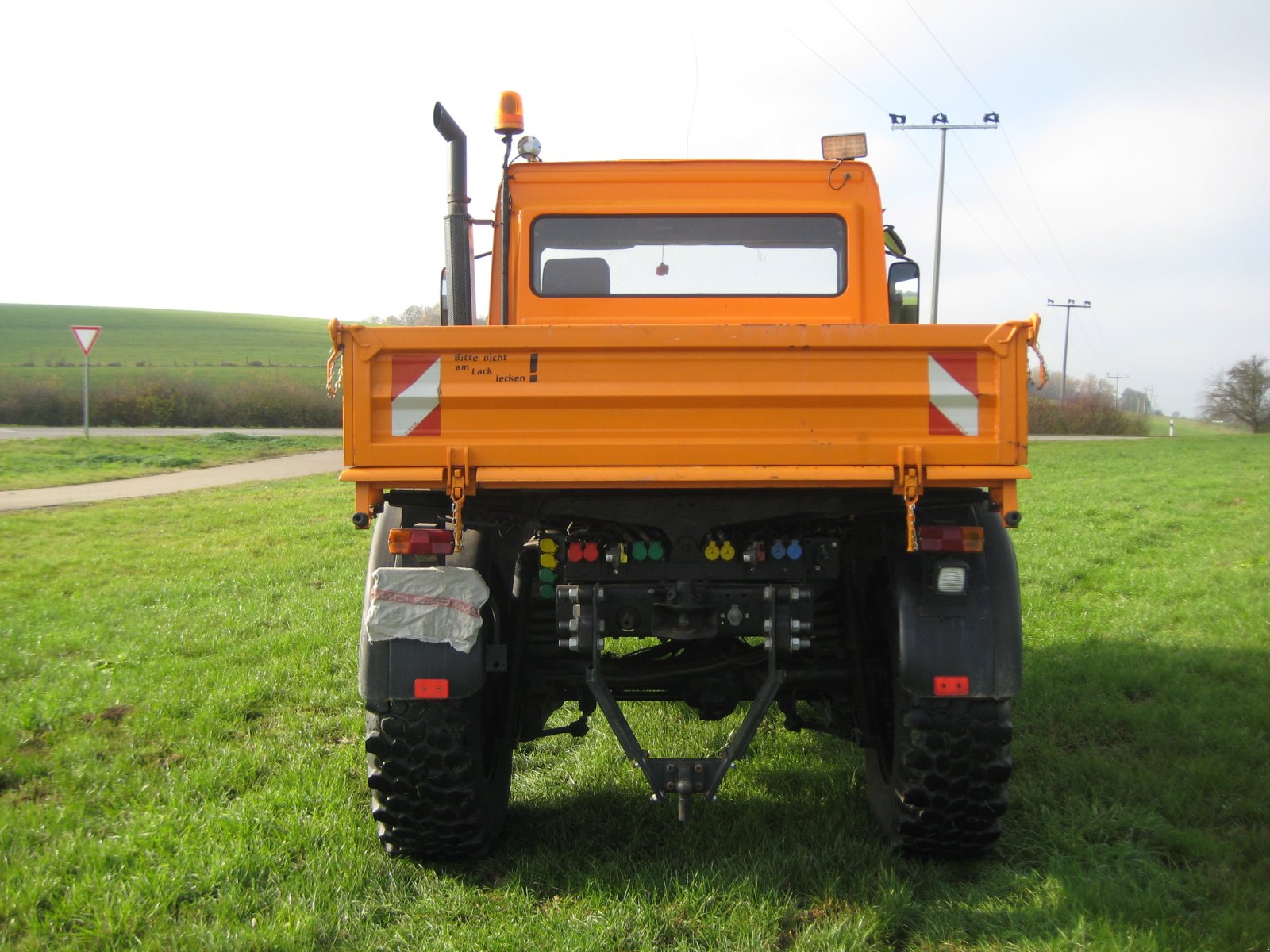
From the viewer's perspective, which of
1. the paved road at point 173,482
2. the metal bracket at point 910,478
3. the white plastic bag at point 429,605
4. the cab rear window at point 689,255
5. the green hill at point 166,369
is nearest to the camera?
the metal bracket at point 910,478

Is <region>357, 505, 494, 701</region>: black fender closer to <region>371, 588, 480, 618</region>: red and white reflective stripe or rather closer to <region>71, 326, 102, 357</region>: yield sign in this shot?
<region>371, 588, 480, 618</region>: red and white reflective stripe

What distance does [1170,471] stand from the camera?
1995 cm

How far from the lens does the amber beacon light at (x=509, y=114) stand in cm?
451

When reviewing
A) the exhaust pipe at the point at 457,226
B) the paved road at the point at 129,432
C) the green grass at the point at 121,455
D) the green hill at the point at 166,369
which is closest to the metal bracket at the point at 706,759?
the exhaust pipe at the point at 457,226

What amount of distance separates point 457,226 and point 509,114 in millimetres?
637

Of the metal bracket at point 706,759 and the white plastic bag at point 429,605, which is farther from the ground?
the white plastic bag at point 429,605

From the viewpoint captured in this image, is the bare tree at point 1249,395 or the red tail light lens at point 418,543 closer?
the red tail light lens at point 418,543

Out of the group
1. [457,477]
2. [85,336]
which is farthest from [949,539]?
[85,336]

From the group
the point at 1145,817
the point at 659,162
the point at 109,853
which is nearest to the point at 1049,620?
the point at 1145,817

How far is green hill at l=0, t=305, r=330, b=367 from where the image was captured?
47.9m

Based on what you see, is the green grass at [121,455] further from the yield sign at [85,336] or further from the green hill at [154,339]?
the green hill at [154,339]

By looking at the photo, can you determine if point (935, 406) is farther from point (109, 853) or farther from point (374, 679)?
point (109, 853)

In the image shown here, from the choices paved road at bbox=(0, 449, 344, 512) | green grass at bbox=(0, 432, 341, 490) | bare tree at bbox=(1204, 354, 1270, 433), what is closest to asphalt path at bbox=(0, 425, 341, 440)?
green grass at bbox=(0, 432, 341, 490)

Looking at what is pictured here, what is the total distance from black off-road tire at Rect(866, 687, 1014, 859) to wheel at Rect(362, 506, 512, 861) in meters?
1.38
